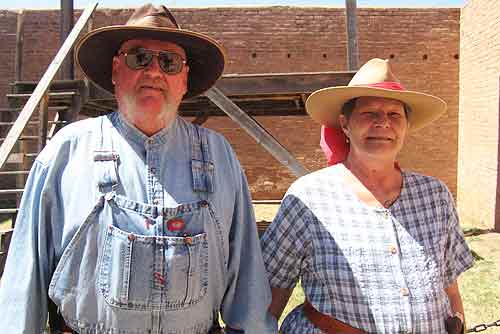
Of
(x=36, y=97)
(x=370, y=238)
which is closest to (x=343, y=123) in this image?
(x=370, y=238)

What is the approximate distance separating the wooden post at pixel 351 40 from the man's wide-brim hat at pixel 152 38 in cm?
478

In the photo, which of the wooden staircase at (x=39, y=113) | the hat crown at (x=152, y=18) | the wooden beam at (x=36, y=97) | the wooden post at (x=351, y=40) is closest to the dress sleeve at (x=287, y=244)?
the hat crown at (x=152, y=18)

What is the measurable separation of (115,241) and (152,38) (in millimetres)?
702

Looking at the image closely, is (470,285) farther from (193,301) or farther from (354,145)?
(193,301)

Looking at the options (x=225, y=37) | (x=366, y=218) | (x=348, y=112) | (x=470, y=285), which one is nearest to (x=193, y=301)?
(x=366, y=218)

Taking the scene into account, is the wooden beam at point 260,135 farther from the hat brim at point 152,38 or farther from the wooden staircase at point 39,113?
the hat brim at point 152,38

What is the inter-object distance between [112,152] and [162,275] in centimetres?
43

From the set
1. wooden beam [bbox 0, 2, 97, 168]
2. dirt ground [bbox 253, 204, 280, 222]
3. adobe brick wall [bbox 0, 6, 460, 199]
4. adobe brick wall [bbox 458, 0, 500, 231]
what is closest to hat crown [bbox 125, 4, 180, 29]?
wooden beam [bbox 0, 2, 97, 168]

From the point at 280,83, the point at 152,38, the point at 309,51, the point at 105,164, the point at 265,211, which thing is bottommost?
the point at 265,211

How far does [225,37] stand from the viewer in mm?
10406

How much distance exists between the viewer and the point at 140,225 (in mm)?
1609

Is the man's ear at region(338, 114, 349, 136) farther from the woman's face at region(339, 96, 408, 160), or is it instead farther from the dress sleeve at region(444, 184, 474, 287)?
the dress sleeve at region(444, 184, 474, 287)

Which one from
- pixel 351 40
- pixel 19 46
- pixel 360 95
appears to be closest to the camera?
pixel 360 95

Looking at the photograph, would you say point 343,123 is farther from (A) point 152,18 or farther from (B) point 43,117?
(B) point 43,117
